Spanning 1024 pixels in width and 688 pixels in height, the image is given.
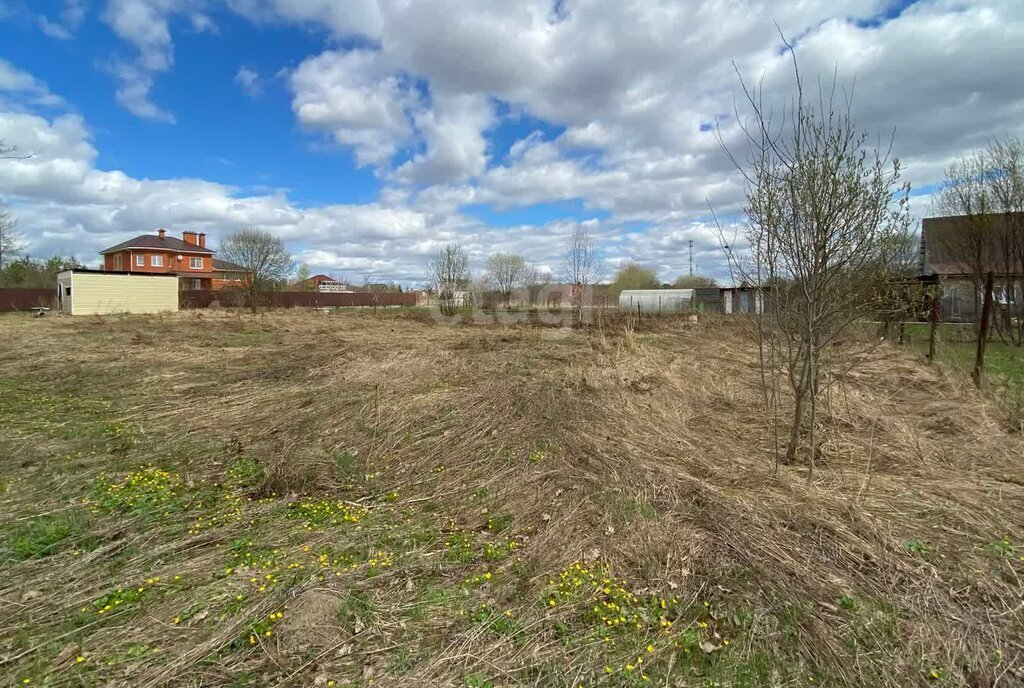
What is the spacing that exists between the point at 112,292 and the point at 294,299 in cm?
1440

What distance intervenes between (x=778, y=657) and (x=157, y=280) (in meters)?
38.3

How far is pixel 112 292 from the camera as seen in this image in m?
29.5

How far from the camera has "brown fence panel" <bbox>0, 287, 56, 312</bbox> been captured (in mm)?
32344

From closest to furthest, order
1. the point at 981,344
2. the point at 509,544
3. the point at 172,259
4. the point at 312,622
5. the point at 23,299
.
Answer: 1. the point at 312,622
2. the point at 509,544
3. the point at 981,344
4. the point at 23,299
5. the point at 172,259

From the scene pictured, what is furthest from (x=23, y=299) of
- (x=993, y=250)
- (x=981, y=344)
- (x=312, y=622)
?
(x=993, y=250)

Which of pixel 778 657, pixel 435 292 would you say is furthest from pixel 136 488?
pixel 435 292

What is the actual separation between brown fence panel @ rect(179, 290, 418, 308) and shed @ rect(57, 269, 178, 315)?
3682 mm

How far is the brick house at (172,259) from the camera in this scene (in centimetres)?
5041

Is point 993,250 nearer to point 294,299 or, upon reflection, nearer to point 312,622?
point 312,622

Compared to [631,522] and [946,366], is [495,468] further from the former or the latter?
[946,366]

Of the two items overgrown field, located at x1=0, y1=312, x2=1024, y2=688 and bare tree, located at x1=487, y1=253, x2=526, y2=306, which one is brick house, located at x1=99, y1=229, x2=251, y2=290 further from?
overgrown field, located at x1=0, y1=312, x2=1024, y2=688

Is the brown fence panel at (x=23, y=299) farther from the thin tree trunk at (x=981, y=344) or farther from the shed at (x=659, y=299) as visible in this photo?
the thin tree trunk at (x=981, y=344)

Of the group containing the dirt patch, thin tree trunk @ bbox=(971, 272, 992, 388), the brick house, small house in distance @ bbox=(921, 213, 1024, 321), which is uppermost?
the brick house

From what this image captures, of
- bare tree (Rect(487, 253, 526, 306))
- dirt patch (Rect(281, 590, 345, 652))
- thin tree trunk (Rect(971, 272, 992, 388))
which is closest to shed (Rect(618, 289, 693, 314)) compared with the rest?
bare tree (Rect(487, 253, 526, 306))
